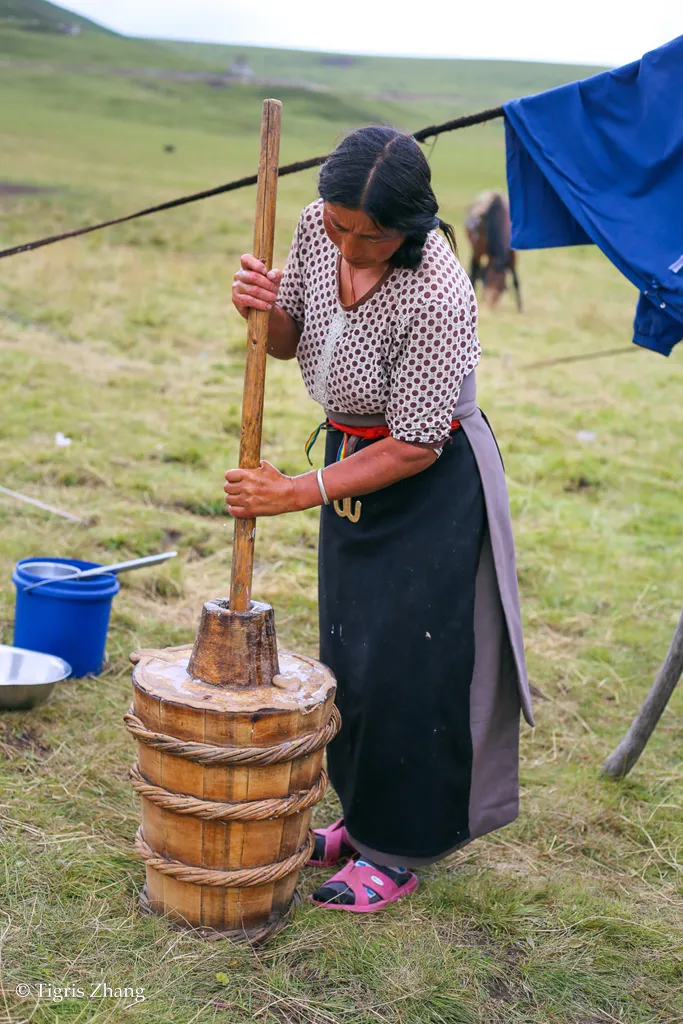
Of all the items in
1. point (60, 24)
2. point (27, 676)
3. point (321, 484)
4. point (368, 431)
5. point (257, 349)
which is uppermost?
point (60, 24)

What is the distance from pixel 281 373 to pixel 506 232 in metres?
6.92

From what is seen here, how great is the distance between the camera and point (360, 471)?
7.19 ft

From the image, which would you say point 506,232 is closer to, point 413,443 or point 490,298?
point 490,298

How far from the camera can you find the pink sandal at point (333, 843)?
2697 millimetres

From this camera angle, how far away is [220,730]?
2.04m

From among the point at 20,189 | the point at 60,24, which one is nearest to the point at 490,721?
the point at 20,189

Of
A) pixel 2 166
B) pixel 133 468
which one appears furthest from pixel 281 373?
pixel 2 166

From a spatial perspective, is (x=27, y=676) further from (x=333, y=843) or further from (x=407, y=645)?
(x=407, y=645)

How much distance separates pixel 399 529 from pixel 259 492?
0.41 m

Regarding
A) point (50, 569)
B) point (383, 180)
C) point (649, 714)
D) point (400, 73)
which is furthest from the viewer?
point (400, 73)

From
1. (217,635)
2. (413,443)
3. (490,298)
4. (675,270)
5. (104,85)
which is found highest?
(104,85)

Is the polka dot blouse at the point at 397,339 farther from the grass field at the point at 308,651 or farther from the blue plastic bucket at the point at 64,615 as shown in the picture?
the blue plastic bucket at the point at 64,615

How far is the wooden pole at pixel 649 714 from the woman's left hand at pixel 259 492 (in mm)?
1421

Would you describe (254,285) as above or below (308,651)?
above
